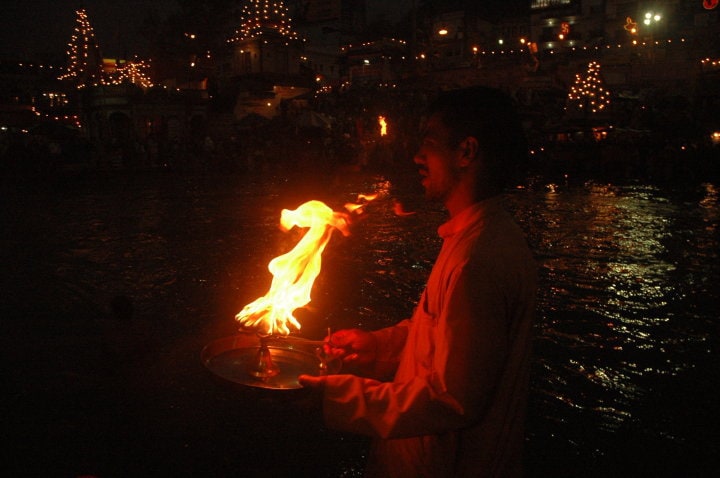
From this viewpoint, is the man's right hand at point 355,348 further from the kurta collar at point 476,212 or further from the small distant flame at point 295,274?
the kurta collar at point 476,212

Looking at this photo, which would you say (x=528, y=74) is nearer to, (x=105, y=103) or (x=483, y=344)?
(x=105, y=103)

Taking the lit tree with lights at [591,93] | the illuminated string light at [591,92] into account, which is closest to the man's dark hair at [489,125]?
the lit tree with lights at [591,93]

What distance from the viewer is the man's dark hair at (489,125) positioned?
190 cm

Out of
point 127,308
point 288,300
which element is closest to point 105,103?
point 127,308

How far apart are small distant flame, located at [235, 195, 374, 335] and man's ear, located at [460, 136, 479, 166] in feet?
3.88

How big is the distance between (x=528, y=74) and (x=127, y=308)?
54.8 metres

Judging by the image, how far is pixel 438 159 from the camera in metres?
2.01

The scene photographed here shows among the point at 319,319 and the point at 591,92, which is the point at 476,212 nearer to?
the point at 319,319

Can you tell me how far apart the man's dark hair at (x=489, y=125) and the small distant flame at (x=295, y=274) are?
1218mm

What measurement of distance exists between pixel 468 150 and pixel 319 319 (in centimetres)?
687

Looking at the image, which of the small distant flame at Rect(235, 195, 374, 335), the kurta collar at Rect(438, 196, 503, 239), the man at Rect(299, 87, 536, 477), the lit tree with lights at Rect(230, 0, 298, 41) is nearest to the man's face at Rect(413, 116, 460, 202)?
the man at Rect(299, 87, 536, 477)

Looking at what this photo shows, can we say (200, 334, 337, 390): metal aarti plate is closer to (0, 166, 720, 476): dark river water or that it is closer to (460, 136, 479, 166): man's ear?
(0, 166, 720, 476): dark river water

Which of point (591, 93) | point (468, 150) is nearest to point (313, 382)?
point (468, 150)

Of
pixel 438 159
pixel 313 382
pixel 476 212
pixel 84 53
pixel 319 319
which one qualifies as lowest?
pixel 319 319
